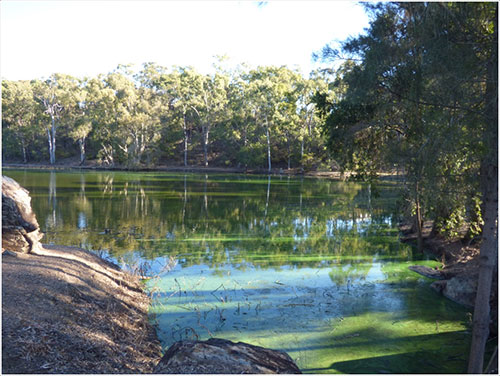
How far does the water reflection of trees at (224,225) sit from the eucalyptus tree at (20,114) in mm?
39038

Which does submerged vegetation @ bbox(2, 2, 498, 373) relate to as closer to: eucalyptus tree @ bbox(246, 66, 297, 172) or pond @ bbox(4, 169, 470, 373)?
pond @ bbox(4, 169, 470, 373)

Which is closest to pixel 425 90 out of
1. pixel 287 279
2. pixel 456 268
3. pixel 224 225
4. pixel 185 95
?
pixel 287 279

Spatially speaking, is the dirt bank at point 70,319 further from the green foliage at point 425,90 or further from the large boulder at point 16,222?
the green foliage at point 425,90

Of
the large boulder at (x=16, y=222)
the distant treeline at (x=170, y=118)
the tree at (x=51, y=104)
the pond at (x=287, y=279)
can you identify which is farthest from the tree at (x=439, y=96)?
the tree at (x=51, y=104)

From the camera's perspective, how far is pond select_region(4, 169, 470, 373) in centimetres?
646

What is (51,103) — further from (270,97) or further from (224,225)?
(224,225)

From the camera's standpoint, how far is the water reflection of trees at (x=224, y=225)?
12039 millimetres

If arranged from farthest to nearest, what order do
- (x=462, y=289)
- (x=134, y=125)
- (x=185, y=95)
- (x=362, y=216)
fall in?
(x=185, y=95), (x=134, y=125), (x=362, y=216), (x=462, y=289)

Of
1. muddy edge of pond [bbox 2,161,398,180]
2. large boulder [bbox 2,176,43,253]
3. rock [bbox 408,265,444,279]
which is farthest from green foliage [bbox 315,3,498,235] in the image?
muddy edge of pond [bbox 2,161,398,180]

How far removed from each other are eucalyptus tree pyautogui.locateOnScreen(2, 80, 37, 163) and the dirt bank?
5750 centimetres

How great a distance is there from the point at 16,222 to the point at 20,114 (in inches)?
2422

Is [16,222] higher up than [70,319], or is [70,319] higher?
[16,222]

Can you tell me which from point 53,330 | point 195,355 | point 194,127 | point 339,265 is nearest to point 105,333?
point 53,330

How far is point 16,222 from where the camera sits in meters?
7.55
